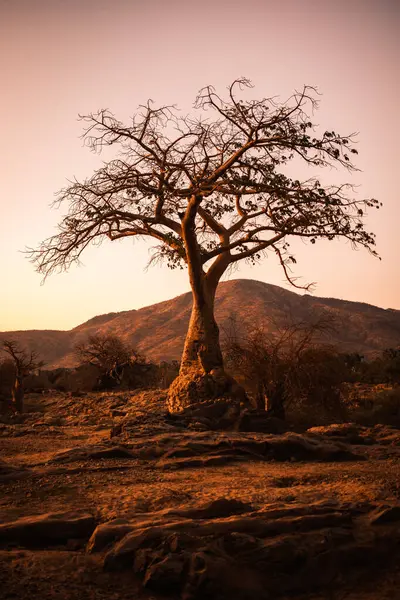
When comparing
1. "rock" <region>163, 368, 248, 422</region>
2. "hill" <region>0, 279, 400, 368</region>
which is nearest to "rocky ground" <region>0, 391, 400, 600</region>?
"rock" <region>163, 368, 248, 422</region>

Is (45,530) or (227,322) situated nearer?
(45,530)

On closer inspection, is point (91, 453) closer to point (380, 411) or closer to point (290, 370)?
point (290, 370)

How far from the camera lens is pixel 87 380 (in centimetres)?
1869

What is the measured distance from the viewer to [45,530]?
391cm

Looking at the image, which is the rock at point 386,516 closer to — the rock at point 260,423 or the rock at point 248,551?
the rock at point 248,551

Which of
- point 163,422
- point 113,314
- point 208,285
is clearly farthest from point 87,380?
point 113,314

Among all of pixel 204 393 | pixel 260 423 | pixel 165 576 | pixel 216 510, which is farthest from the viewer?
pixel 204 393

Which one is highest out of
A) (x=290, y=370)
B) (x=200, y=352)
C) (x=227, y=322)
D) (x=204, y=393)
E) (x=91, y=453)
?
(x=227, y=322)

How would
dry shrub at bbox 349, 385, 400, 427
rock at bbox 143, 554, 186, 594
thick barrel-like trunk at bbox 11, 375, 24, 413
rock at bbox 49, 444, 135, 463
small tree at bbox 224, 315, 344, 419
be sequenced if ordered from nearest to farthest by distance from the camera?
rock at bbox 143, 554, 186, 594
rock at bbox 49, 444, 135, 463
small tree at bbox 224, 315, 344, 419
dry shrub at bbox 349, 385, 400, 427
thick barrel-like trunk at bbox 11, 375, 24, 413

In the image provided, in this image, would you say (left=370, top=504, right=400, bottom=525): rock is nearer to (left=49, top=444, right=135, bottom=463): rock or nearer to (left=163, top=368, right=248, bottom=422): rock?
(left=49, top=444, right=135, bottom=463): rock

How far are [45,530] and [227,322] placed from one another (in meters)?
47.1

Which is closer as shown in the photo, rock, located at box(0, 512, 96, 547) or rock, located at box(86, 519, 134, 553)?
rock, located at box(86, 519, 134, 553)

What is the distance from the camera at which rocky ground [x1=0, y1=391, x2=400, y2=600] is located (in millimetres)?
3182

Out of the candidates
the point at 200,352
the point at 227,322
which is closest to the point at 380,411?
the point at 200,352
